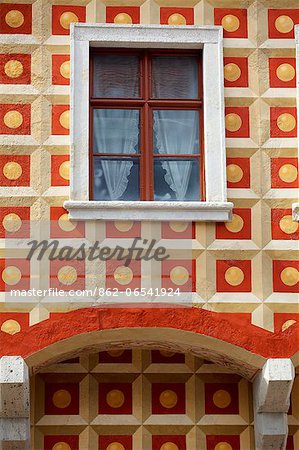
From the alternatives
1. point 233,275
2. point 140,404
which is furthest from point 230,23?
point 140,404

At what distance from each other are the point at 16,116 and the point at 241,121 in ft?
7.21

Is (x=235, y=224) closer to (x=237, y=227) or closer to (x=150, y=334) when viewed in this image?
(x=237, y=227)

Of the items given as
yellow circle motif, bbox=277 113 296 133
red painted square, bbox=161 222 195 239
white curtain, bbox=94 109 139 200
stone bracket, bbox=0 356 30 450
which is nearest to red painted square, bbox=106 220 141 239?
red painted square, bbox=161 222 195 239

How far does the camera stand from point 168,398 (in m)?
14.0

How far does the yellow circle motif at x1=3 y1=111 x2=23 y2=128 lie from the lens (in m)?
13.9

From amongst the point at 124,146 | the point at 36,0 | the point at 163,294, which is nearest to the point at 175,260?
the point at 163,294

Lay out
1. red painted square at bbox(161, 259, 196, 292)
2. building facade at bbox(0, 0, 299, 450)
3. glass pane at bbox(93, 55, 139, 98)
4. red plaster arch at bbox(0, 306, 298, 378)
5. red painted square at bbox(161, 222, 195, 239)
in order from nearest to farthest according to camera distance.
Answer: red plaster arch at bbox(0, 306, 298, 378) → building facade at bbox(0, 0, 299, 450) → red painted square at bbox(161, 259, 196, 292) → red painted square at bbox(161, 222, 195, 239) → glass pane at bbox(93, 55, 139, 98)

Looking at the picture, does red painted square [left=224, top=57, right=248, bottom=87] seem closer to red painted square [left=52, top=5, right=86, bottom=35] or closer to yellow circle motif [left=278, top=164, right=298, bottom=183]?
yellow circle motif [left=278, top=164, right=298, bottom=183]

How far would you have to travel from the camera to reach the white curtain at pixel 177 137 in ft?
46.1

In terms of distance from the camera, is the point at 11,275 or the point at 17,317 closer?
the point at 17,317

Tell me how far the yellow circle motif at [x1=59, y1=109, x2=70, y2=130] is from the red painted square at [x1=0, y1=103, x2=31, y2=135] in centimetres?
32

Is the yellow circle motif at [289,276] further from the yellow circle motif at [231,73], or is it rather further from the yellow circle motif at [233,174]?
the yellow circle motif at [231,73]

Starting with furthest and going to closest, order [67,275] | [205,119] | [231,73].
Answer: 1. [231,73]
2. [205,119]
3. [67,275]

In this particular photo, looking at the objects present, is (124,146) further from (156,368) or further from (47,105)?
(156,368)
